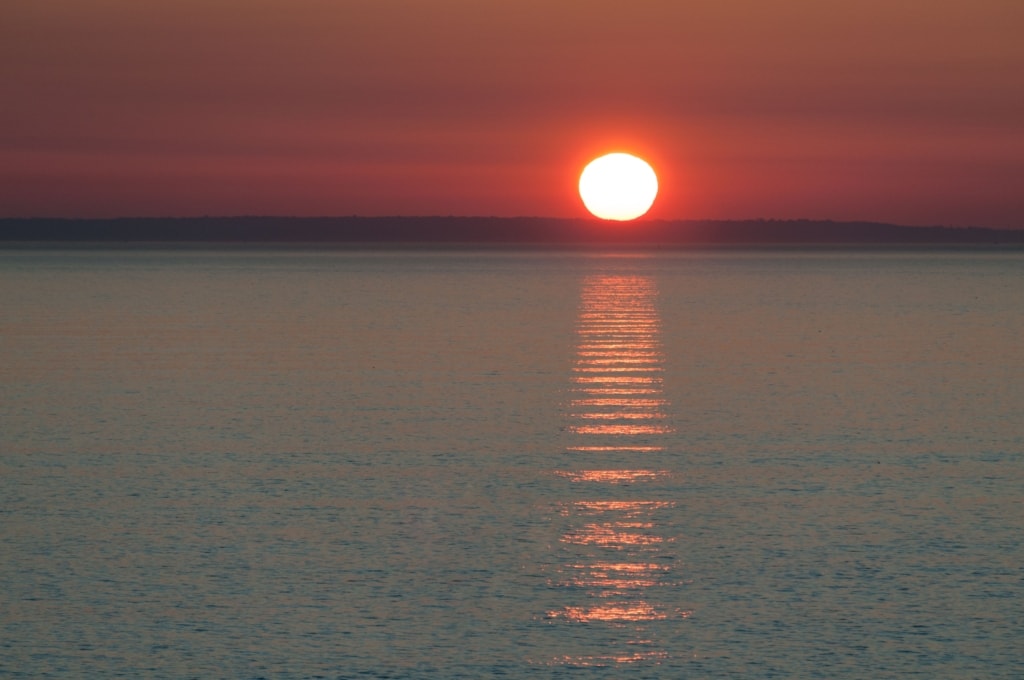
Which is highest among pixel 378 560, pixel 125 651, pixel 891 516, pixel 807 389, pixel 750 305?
pixel 750 305

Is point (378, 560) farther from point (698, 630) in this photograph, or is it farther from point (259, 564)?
point (698, 630)

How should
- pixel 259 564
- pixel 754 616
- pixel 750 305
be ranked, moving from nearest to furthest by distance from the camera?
pixel 754 616
pixel 259 564
pixel 750 305

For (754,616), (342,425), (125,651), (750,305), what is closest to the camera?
(125,651)

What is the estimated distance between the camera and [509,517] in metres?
17.5

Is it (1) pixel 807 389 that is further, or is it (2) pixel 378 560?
(1) pixel 807 389

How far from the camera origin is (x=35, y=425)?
25.5m

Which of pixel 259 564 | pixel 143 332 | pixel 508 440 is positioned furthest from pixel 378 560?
pixel 143 332

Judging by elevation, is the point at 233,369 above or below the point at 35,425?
above

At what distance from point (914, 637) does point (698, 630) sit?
185 centimetres

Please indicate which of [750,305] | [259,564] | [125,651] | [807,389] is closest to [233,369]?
[807,389]

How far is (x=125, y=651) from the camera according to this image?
482 inches

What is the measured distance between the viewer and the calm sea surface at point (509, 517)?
12.4 m

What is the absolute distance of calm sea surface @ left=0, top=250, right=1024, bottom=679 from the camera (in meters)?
12.4

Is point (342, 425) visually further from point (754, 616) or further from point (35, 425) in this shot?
point (754, 616)
